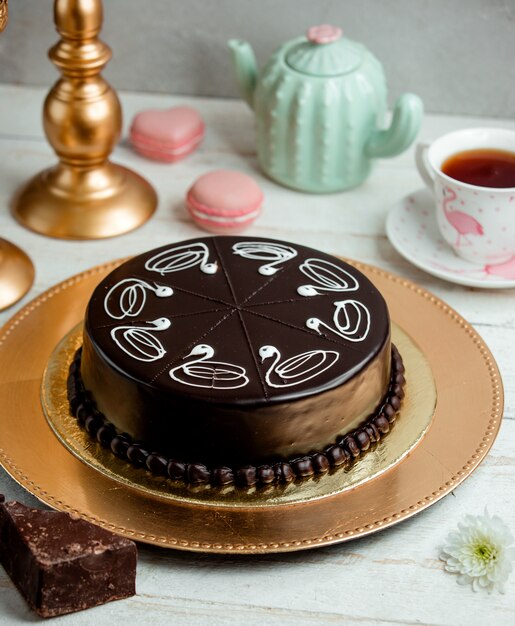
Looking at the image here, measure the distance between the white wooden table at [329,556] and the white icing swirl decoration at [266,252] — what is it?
0.26 meters

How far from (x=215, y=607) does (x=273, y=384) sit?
23 cm

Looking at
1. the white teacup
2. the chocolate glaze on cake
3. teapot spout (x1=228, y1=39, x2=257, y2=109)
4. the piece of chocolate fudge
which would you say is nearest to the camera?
the piece of chocolate fudge

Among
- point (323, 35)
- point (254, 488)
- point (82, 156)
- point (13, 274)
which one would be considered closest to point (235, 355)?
point (254, 488)

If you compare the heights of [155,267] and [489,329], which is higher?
[155,267]

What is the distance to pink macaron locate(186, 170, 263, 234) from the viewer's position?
1504mm

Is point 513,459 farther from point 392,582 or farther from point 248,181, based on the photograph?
point 248,181

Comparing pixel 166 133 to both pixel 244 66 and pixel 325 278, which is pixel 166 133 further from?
pixel 325 278

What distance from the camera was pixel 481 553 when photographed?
1.01 metres

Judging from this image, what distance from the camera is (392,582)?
0.99m

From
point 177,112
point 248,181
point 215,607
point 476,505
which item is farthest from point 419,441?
point 177,112

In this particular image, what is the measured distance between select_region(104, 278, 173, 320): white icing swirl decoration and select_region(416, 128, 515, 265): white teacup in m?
0.45

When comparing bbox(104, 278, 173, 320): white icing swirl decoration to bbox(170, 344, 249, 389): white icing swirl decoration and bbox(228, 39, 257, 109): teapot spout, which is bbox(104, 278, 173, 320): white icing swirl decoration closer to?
bbox(170, 344, 249, 389): white icing swirl decoration

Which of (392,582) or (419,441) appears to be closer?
(392,582)

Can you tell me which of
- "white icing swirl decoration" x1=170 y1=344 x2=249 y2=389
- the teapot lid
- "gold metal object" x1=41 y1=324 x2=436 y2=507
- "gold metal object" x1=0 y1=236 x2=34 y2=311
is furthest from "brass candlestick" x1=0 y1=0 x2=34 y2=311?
the teapot lid
